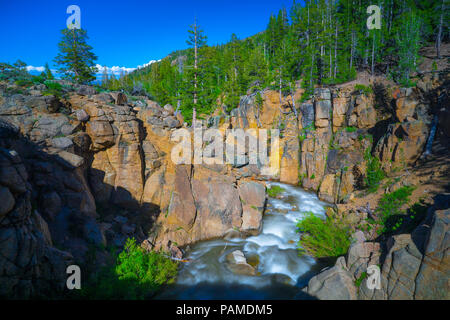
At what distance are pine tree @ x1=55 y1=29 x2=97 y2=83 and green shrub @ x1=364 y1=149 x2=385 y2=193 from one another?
29.2 meters

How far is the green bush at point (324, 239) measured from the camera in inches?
421

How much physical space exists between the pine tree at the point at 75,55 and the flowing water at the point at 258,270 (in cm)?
2109

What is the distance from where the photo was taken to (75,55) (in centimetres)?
1955

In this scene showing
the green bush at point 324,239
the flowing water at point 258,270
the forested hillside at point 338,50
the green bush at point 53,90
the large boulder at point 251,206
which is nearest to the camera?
the flowing water at point 258,270

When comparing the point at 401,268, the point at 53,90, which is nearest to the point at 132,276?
the point at 401,268

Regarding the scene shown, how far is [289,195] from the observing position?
795 inches

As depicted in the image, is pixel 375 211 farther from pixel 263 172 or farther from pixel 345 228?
pixel 263 172

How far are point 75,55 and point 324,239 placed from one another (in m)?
27.9

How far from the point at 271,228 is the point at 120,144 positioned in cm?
1205

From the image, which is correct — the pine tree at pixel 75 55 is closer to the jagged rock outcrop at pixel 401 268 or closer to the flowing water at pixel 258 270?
the flowing water at pixel 258 270

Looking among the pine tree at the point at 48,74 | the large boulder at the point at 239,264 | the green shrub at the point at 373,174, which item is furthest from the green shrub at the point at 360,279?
the pine tree at the point at 48,74

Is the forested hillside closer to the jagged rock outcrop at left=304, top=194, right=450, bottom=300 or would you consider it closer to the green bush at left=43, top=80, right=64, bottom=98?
the green bush at left=43, top=80, right=64, bottom=98

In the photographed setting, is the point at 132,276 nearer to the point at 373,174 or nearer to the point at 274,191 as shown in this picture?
the point at 274,191
